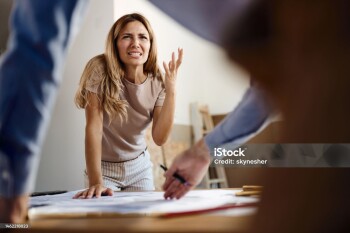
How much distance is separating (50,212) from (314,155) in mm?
530

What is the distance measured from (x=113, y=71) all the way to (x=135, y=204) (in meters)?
0.36

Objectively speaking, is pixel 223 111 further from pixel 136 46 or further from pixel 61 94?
pixel 61 94

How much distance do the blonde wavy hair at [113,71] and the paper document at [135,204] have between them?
223 millimetres

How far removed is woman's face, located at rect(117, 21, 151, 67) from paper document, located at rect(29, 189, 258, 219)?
325 millimetres

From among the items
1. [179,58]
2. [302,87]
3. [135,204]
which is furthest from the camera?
[179,58]

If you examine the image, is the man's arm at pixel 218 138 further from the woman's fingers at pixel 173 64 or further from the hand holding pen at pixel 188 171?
the woman's fingers at pixel 173 64

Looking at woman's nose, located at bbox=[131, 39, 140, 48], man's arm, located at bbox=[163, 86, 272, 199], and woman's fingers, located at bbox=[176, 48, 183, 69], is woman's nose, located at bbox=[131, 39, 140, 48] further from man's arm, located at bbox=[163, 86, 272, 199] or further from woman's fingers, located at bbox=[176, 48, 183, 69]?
man's arm, located at bbox=[163, 86, 272, 199]

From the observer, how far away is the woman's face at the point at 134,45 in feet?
3.60

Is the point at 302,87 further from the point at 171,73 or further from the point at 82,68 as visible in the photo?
the point at 82,68

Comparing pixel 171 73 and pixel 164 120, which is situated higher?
pixel 171 73

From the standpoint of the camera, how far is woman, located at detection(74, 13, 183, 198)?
1.09 metres

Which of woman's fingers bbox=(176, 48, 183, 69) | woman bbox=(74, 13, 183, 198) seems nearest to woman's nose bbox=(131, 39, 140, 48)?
woman bbox=(74, 13, 183, 198)

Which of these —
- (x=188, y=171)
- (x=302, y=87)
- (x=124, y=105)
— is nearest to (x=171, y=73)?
(x=124, y=105)

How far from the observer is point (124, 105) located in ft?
3.68
